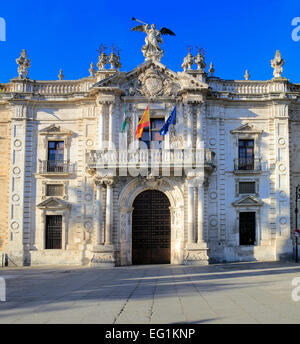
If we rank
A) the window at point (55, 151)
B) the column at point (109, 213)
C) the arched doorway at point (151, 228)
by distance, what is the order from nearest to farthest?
the column at point (109, 213) → the arched doorway at point (151, 228) → the window at point (55, 151)

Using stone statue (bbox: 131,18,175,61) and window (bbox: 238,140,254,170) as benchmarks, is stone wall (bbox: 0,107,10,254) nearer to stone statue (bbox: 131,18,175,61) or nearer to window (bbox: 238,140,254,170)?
stone statue (bbox: 131,18,175,61)

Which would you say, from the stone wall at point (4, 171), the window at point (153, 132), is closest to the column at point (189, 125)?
the window at point (153, 132)

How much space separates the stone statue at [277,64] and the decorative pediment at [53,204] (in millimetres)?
15223

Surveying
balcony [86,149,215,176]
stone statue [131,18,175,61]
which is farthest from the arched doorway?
stone statue [131,18,175,61]

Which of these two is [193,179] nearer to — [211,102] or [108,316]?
[211,102]

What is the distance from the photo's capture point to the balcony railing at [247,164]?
952 inches

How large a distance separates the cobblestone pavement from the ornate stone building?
3400 mm

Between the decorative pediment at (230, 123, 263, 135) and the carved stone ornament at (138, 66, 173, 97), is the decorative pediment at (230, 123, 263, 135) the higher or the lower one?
the lower one

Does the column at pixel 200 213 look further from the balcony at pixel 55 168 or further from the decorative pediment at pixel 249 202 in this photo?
the balcony at pixel 55 168

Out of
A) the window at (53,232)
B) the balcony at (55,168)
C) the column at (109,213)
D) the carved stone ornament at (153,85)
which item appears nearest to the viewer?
the column at (109,213)

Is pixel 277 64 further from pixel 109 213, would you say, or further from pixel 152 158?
pixel 109 213

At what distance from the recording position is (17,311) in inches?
387

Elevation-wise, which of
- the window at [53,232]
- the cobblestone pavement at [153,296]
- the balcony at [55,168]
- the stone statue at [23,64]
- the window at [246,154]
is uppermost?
the stone statue at [23,64]

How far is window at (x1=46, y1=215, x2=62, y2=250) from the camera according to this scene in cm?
2384
